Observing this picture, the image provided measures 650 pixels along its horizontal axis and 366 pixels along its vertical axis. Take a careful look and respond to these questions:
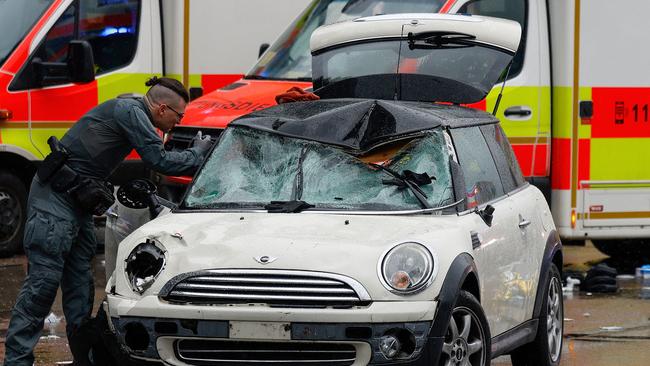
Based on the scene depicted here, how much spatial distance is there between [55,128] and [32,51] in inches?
26.6

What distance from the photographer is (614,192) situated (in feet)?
38.7

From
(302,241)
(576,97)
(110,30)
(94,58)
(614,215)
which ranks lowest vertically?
(614,215)

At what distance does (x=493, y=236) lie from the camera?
720 cm

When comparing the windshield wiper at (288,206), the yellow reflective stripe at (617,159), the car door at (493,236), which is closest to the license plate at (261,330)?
the windshield wiper at (288,206)

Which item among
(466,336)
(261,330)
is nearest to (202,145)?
(261,330)

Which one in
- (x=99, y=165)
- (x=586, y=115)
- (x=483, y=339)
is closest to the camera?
(x=483, y=339)

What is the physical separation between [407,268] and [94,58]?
23.7 ft

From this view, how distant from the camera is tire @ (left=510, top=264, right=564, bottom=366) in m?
7.89

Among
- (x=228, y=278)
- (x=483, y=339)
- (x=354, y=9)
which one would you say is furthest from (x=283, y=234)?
(x=354, y=9)

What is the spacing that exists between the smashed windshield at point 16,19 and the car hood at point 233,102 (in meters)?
2.08

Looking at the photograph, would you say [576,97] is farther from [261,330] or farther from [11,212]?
[261,330]

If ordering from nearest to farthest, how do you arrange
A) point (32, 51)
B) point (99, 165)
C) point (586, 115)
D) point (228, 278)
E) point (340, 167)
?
1. point (228, 278)
2. point (340, 167)
3. point (99, 165)
4. point (586, 115)
5. point (32, 51)

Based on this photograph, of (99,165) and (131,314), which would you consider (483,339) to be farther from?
(99,165)

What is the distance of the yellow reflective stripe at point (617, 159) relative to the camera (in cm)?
Answer: 1176
